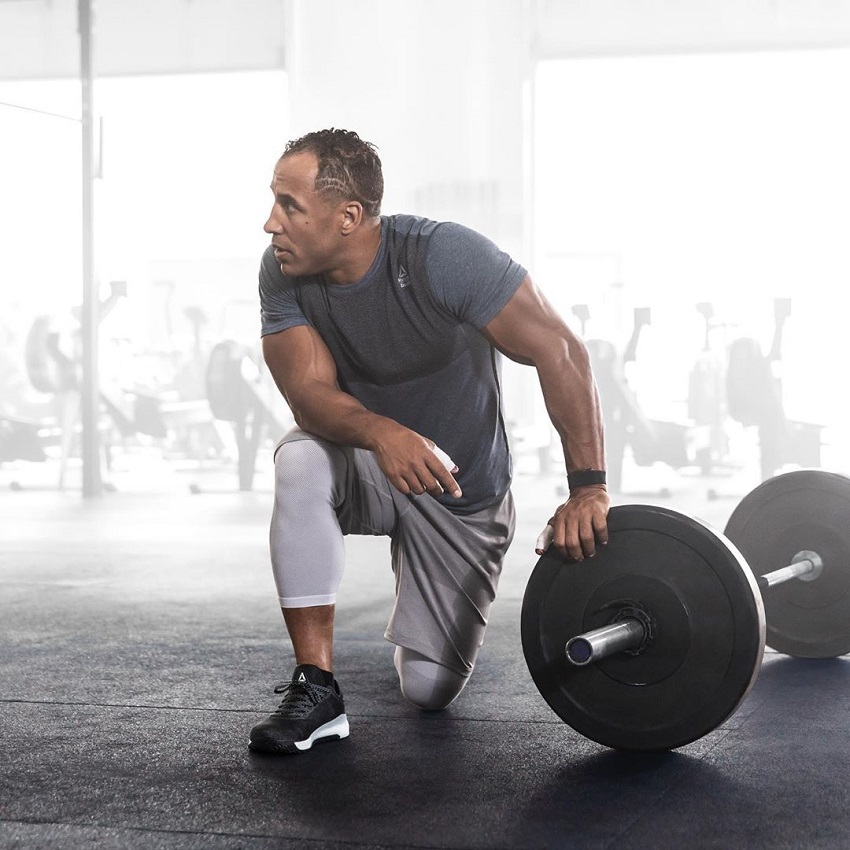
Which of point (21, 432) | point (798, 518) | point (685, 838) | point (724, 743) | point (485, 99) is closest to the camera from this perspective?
point (685, 838)

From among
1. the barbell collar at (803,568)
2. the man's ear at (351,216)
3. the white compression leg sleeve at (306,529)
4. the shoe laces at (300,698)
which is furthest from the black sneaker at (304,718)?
the barbell collar at (803,568)

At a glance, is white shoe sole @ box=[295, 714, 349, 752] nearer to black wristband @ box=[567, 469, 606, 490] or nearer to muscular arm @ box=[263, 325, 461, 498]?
muscular arm @ box=[263, 325, 461, 498]

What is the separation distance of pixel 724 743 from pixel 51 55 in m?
4.96

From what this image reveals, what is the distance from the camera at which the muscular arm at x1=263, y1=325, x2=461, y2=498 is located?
4.91ft

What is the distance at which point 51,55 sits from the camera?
5453 millimetres

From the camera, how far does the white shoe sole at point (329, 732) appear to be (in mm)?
1494

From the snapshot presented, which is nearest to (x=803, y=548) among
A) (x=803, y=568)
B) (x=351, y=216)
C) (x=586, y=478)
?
(x=803, y=568)

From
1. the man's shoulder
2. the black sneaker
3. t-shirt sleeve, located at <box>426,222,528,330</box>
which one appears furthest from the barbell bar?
the man's shoulder

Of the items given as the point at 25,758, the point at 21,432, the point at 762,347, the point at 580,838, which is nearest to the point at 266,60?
the point at 21,432

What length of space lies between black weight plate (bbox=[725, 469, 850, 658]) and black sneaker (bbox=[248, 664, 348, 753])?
2.72ft

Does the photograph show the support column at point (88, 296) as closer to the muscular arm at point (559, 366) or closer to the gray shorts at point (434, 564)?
the gray shorts at point (434, 564)

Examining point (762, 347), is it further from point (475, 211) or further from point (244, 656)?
point (244, 656)

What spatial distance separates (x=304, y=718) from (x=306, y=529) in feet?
0.82

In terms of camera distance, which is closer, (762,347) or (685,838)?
(685,838)
